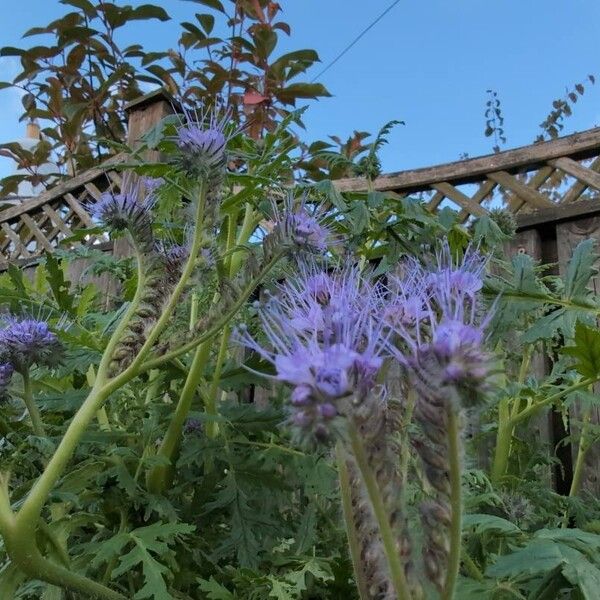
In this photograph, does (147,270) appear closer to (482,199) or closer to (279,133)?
(279,133)

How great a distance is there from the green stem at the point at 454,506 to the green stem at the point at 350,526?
72 mm

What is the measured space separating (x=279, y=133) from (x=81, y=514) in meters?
0.66

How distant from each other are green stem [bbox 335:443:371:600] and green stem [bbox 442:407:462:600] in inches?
2.8

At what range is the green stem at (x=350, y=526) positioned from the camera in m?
0.57

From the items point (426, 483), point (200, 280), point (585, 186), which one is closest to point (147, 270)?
point (200, 280)

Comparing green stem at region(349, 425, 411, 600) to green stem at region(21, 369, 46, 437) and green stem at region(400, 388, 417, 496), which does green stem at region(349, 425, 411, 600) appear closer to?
green stem at region(400, 388, 417, 496)

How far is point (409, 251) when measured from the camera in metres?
1.25

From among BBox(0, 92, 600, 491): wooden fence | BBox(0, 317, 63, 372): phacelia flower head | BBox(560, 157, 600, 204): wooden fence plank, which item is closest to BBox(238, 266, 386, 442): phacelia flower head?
BBox(0, 317, 63, 372): phacelia flower head

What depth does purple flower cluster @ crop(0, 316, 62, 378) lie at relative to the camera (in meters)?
1.04

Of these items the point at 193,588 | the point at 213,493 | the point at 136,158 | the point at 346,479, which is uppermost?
the point at 136,158

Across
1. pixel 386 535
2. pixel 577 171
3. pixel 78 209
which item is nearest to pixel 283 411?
pixel 386 535

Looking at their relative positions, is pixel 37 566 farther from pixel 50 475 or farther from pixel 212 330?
pixel 212 330

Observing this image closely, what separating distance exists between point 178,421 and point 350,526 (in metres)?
0.59

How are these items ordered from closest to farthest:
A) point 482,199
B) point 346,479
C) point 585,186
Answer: point 346,479 < point 585,186 < point 482,199
